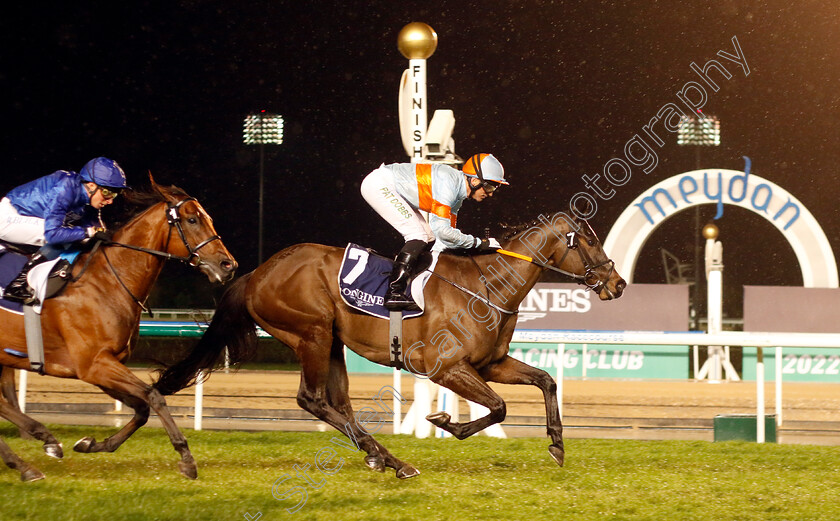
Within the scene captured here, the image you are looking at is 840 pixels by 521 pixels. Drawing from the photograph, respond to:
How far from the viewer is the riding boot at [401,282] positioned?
13.5 ft

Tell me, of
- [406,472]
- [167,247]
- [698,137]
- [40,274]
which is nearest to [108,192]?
[167,247]

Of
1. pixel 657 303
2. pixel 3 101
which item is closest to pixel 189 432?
pixel 657 303

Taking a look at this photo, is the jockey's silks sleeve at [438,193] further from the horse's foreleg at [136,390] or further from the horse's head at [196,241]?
the horse's foreleg at [136,390]

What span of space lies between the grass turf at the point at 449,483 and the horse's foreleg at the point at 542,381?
0.43ft

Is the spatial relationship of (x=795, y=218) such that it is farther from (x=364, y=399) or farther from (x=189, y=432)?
(x=189, y=432)

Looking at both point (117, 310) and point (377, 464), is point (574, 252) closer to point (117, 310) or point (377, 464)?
point (377, 464)

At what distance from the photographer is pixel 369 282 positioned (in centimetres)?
422

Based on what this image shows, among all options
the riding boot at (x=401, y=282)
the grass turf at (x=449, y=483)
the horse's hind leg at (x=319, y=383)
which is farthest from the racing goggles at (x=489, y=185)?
the grass turf at (x=449, y=483)

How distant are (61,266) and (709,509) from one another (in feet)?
9.49

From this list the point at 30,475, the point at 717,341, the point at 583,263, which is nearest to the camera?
the point at 30,475

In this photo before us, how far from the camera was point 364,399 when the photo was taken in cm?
790

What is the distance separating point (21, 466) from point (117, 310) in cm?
75

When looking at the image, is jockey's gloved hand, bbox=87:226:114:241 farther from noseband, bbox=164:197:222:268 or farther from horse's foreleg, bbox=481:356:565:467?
horse's foreleg, bbox=481:356:565:467

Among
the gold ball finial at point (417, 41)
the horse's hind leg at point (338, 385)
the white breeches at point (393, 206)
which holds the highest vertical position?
the gold ball finial at point (417, 41)
